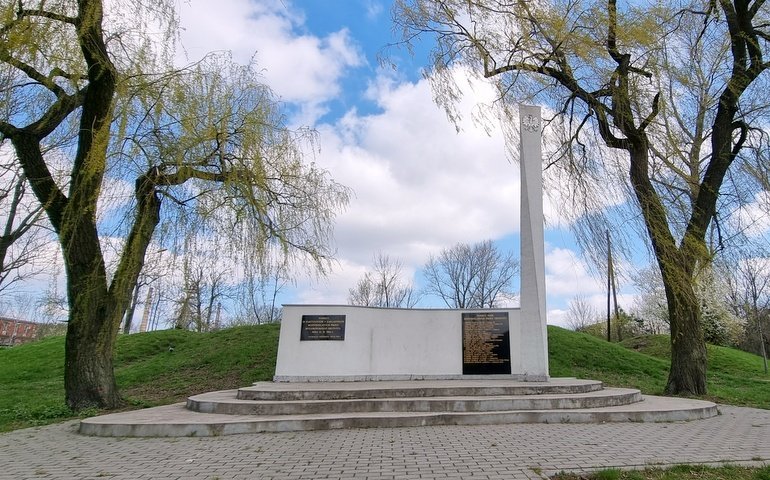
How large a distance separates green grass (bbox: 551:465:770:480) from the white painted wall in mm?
6008

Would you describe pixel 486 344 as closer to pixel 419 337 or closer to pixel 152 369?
pixel 419 337

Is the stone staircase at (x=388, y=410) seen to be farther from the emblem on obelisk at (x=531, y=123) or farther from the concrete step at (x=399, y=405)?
the emblem on obelisk at (x=531, y=123)

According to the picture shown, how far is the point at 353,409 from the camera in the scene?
7145 millimetres

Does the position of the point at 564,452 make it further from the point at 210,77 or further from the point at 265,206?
the point at 210,77

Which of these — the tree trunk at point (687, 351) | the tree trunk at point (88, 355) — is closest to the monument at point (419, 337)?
the tree trunk at point (687, 351)

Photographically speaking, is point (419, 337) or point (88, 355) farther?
point (419, 337)

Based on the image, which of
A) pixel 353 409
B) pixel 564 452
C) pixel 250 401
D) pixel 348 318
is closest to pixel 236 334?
pixel 348 318

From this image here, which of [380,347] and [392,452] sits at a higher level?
[380,347]

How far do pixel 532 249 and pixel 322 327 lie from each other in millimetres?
5280

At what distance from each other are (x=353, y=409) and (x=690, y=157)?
8447mm

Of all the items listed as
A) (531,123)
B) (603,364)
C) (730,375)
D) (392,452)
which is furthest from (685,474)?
(730,375)

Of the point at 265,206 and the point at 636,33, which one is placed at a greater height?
the point at 636,33

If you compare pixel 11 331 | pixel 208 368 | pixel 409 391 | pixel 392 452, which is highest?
pixel 11 331

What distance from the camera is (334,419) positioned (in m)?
6.32
